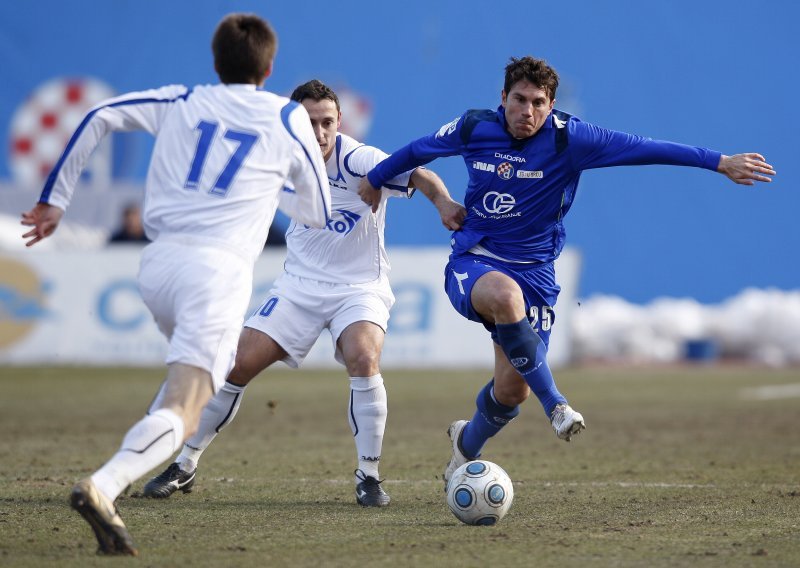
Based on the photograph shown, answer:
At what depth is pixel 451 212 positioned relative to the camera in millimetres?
6875

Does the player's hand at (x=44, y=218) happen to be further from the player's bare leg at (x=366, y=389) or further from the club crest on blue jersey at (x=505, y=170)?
the club crest on blue jersey at (x=505, y=170)

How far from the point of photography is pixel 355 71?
22078 mm

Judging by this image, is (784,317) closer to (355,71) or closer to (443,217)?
(355,71)

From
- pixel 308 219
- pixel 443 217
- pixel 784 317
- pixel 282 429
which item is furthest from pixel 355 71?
pixel 308 219

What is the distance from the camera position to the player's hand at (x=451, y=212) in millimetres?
6879

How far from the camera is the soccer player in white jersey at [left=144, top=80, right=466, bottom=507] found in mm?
6758

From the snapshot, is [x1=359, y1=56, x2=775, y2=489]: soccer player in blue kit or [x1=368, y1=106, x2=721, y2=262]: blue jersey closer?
[x1=359, y1=56, x2=775, y2=489]: soccer player in blue kit

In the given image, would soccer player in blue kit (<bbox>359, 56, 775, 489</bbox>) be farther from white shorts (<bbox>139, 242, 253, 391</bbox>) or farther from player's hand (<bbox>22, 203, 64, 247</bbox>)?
player's hand (<bbox>22, 203, 64, 247</bbox>)

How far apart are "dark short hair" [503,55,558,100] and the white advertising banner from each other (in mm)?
10016

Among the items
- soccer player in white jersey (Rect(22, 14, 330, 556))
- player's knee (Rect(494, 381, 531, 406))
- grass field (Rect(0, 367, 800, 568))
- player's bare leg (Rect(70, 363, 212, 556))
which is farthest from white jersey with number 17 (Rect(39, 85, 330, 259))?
player's knee (Rect(494, 381, 531, 406))

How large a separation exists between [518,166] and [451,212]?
45cm

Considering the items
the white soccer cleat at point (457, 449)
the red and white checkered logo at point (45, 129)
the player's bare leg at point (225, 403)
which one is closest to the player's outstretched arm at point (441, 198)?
the player's bare leg at point (225, 403)

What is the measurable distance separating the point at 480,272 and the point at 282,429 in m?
4.64

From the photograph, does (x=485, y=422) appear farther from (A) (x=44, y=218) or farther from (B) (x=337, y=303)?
(A) (x=44, y=218)
